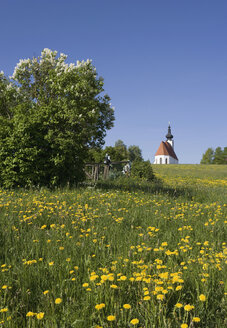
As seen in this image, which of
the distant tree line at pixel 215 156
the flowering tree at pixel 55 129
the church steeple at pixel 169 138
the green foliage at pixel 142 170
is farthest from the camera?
the church steeple at pixel 169 138

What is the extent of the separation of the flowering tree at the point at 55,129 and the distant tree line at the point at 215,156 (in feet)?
329

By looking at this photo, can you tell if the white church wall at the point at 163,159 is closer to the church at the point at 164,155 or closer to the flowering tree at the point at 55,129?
the church at the point at 164,155

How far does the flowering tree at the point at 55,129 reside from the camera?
425 inches

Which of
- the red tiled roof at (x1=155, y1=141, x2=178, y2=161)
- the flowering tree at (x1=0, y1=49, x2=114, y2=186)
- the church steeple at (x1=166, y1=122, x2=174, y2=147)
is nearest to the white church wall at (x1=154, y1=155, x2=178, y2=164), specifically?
the red tiled roof at (x1=155, y1=141, x2=178, y2=161)

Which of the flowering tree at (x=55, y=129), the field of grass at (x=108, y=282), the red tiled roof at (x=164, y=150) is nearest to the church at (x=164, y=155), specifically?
the red tiled roof at (x=164, y=150)

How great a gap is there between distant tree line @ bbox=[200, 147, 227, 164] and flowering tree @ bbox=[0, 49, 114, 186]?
10038 cm

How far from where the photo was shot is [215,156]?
10819 centimetres

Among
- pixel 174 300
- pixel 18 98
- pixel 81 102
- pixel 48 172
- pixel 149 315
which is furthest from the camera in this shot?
pixel 18 98

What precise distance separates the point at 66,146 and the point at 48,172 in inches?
50.4

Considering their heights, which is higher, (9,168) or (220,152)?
(220,152)

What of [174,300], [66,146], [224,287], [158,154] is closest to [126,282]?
[174,300]

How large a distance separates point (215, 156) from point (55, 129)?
106 meters

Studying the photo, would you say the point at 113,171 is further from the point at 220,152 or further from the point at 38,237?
the point at 220,152

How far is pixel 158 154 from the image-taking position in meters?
112
